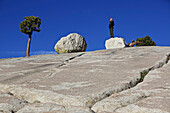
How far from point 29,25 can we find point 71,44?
768 centimetres

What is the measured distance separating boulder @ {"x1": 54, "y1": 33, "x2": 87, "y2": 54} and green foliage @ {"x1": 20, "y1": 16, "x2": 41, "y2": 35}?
6595 mm

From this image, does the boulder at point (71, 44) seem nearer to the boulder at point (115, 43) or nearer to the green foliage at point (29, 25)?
Result: the boulder at point (115, 43)

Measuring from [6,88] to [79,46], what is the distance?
1090 cm

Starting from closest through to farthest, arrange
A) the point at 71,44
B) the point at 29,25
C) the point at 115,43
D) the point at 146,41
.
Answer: the point at 71,44 → the point at 115,43 → the point at 29,25 → the point at 146,41

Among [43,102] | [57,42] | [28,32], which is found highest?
[28,32]

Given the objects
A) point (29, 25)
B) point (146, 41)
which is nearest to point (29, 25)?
point (29, 25)

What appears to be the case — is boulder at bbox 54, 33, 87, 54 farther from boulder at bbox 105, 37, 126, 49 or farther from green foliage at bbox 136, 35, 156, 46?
green foliage at bbox 136, 35, 156, 46

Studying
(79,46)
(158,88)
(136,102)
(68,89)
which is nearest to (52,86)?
(68,89)

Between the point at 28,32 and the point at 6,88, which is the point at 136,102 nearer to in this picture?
the point at 6,88

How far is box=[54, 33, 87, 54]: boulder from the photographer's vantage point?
1324 cm

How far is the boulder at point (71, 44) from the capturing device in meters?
13.2

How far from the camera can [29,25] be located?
19016 mm

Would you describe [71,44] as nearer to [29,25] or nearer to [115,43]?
[115,43]

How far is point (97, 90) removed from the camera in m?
2.27
